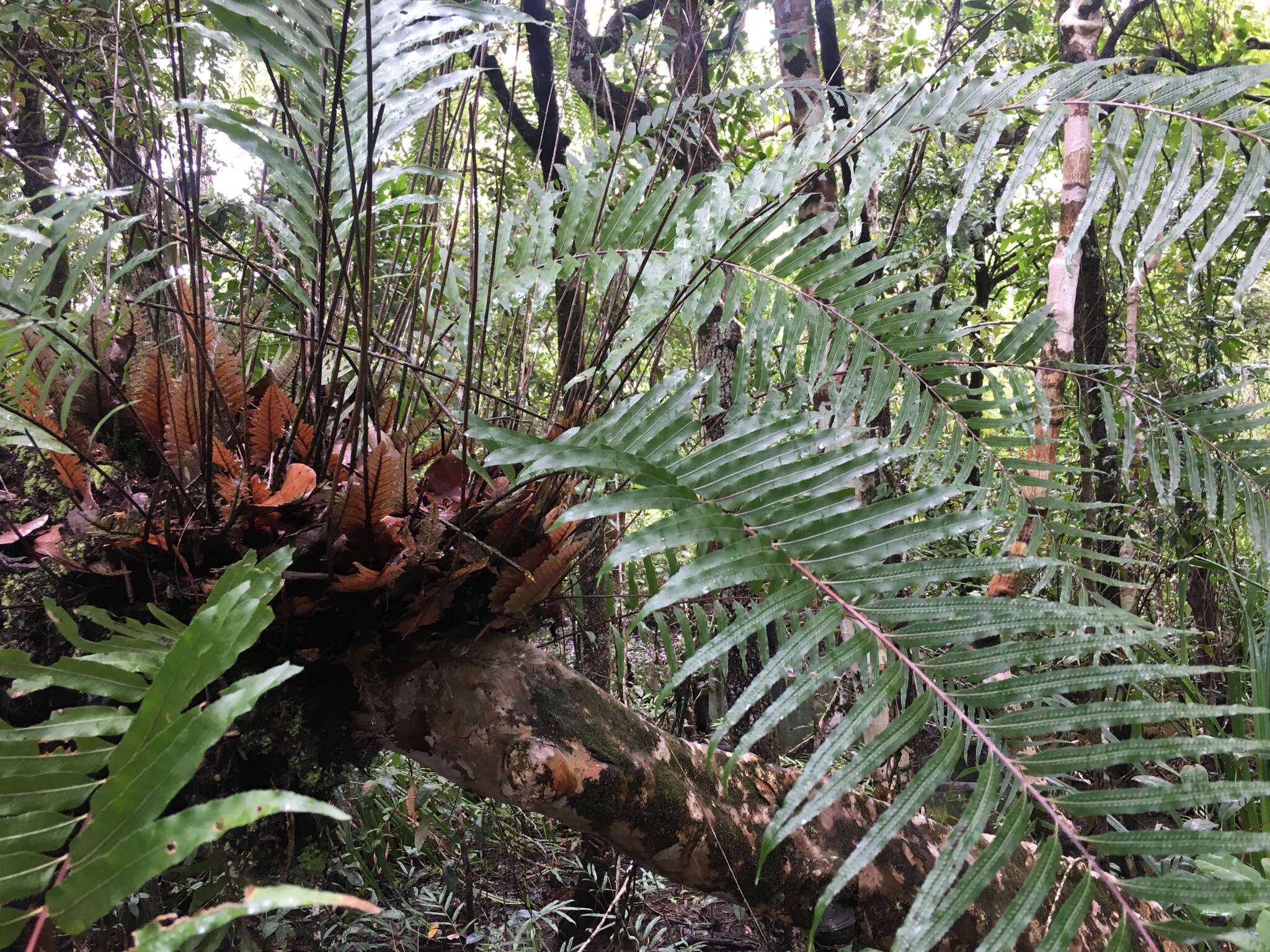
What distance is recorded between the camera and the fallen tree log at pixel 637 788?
77 cm

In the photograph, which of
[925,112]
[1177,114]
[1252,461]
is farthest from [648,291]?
[1252,461]

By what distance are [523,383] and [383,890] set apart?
4.76ft

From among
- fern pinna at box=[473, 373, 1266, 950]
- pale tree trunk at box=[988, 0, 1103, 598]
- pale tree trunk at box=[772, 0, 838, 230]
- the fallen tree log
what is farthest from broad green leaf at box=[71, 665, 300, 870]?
pale tree trunk at box=[772, 0, 838, 230]

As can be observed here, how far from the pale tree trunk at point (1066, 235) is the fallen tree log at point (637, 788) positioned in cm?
84

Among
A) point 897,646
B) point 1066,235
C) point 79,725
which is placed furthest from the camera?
point 1066,235

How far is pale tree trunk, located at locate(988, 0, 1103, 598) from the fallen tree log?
0.84 m

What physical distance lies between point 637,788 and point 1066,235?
1902 mm

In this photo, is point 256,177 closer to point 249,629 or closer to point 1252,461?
point 249,629

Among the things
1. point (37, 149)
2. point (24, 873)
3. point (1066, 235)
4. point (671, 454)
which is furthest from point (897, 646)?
point (37, 149)

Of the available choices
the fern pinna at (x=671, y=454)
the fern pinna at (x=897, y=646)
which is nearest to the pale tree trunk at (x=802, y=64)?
the fern pinna at (x=671, y=454)

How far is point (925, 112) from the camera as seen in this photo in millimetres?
814

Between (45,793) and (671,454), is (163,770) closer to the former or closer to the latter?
(45,793)

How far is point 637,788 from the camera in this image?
83 centimetres

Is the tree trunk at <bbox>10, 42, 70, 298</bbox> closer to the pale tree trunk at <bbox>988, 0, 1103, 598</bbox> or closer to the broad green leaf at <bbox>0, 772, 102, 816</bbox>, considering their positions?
the broad green leaf at <bbox>0, 772, 102, 816</bbox>
